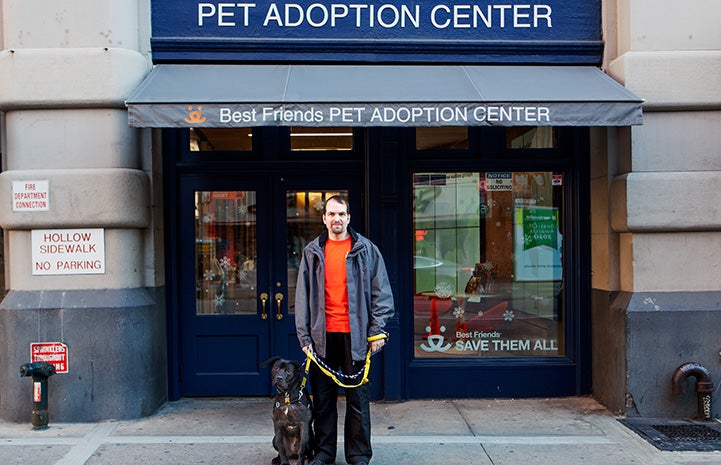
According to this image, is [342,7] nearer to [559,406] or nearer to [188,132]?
[188,132]

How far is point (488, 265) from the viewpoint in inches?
283

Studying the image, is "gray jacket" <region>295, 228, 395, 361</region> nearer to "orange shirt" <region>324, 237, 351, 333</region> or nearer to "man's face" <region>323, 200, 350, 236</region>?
"orange shirt" <region>324, 237, 351, 333</region>

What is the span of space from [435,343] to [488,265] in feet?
3.26

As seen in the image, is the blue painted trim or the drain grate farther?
the blue painted trim

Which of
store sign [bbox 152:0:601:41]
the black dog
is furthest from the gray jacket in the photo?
store sign [bbox 152:0:601:41]

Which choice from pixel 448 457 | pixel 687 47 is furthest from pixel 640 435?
pixel 687 47

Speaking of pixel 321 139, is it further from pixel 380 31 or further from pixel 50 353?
pixel 50 353

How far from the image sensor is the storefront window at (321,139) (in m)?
7.03

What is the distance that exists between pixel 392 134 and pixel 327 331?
2586mm

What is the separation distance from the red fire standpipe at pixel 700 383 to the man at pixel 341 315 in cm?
293

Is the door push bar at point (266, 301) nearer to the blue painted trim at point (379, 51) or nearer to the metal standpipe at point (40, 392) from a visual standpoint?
the metal standpipe at point (40, 392)

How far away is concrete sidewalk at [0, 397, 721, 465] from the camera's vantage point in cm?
519

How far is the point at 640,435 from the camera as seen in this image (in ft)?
18.7

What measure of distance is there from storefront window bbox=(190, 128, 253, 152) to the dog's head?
2.86 metres
